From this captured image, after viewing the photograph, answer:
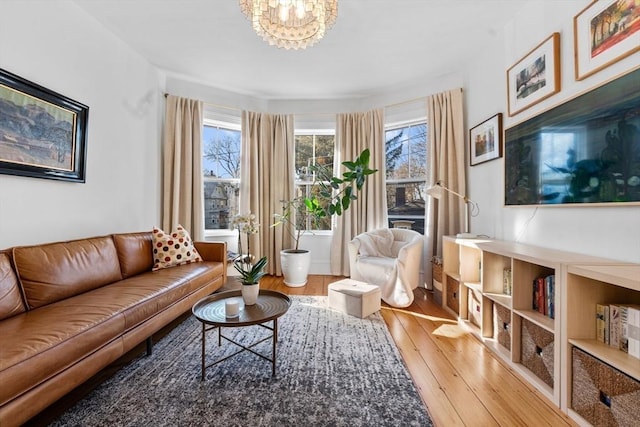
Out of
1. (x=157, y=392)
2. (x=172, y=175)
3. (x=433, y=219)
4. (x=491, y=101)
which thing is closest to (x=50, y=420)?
(x=157, y=392)

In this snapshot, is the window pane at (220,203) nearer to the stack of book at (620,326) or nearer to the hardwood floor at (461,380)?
the hardwood floor at (461,380)

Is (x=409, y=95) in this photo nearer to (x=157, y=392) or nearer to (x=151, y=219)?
(x=151, y=219)

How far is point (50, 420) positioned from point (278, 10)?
2631 millimetres

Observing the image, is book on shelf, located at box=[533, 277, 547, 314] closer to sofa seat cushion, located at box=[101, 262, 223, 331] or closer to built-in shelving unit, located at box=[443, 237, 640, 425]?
built-in shelving unit, located at box=[443, 237, 640, 425]

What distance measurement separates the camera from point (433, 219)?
3707 mm

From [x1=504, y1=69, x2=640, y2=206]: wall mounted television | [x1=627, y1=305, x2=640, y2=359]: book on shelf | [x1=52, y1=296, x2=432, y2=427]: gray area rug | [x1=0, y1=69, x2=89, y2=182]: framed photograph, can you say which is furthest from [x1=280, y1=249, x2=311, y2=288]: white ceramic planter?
[x1=627, y1=305, x2=640, y2=359]: book on shelf

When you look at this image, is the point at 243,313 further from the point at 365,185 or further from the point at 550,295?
the point at 365,185

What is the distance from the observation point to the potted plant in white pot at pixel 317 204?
3820mm

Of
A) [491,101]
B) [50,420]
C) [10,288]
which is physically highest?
[491,101]

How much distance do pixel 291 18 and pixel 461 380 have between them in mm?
2607

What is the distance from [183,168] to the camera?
12.7ft

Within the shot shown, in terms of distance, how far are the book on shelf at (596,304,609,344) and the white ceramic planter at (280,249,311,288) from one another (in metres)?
2.92

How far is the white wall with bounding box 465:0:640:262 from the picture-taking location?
5.20 feet

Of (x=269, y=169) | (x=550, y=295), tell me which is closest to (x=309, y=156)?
(x=269, y=169)
